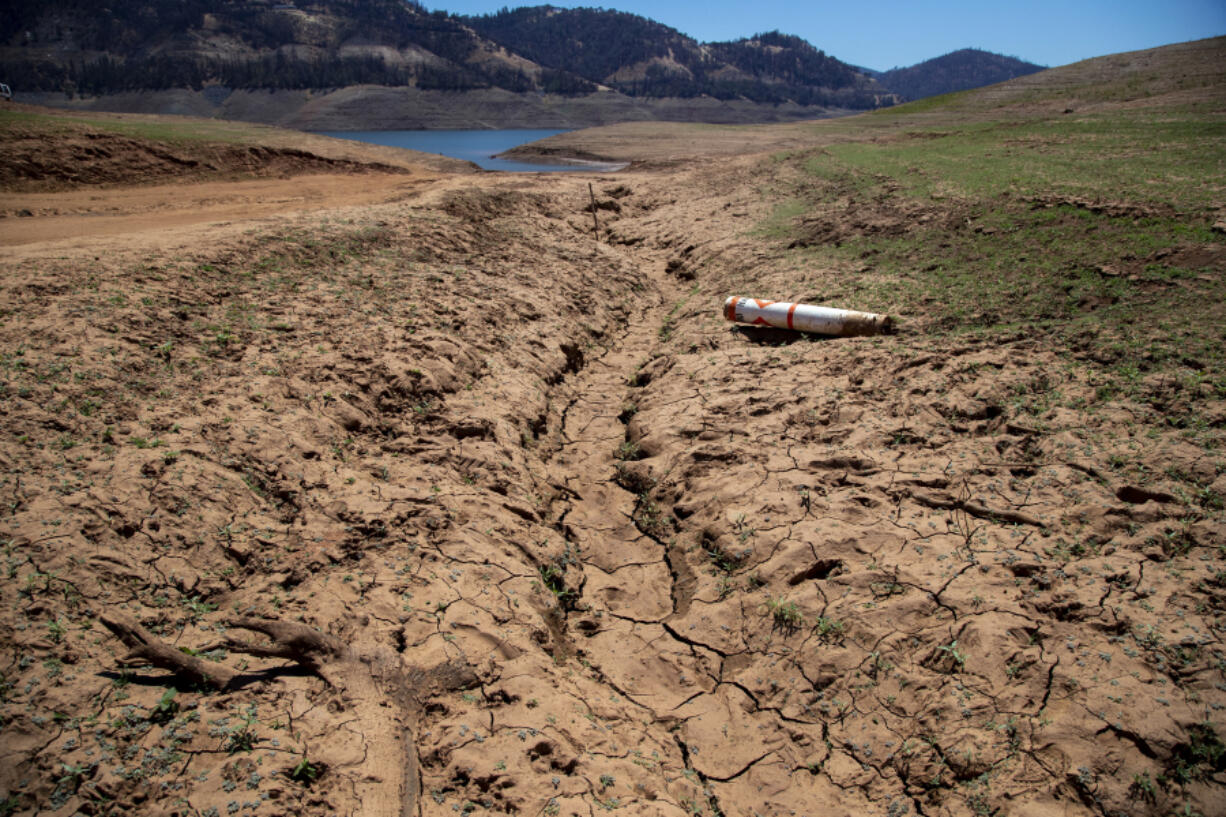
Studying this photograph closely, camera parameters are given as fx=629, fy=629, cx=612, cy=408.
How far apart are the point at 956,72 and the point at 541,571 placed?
739 ft

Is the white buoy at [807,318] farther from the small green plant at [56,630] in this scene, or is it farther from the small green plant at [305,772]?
the small green plant at [56,630]

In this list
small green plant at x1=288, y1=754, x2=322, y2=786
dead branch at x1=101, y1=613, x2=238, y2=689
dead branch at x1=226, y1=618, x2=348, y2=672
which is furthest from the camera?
dead branch at x1=226, y1=618, x2=348, y2=672

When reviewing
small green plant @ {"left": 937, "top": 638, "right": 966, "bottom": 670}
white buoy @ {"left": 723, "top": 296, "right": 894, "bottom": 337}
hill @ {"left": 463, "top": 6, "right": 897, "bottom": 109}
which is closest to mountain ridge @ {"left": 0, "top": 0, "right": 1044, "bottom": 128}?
hill @ {"left": 463, "top": 6, "right": 897, "bottom": 109}

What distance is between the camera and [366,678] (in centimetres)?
335

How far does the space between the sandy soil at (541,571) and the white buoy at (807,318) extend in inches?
11.5

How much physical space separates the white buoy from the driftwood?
5.62 metres

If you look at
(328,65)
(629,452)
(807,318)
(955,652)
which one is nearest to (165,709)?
(955,652)

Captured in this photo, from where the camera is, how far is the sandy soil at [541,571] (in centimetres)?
291

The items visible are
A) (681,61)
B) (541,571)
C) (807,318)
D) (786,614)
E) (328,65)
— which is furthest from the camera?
(681,61)

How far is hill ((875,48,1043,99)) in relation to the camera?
173 meters

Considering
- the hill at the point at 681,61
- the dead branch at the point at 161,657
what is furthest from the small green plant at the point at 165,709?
the hill at the point at 681,61

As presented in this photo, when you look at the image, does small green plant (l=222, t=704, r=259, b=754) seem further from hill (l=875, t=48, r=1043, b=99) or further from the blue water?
hill (l=875, t=48, r=1043, b=99)

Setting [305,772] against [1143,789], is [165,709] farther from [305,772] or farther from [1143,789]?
[1143,789]

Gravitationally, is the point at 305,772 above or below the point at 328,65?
below
